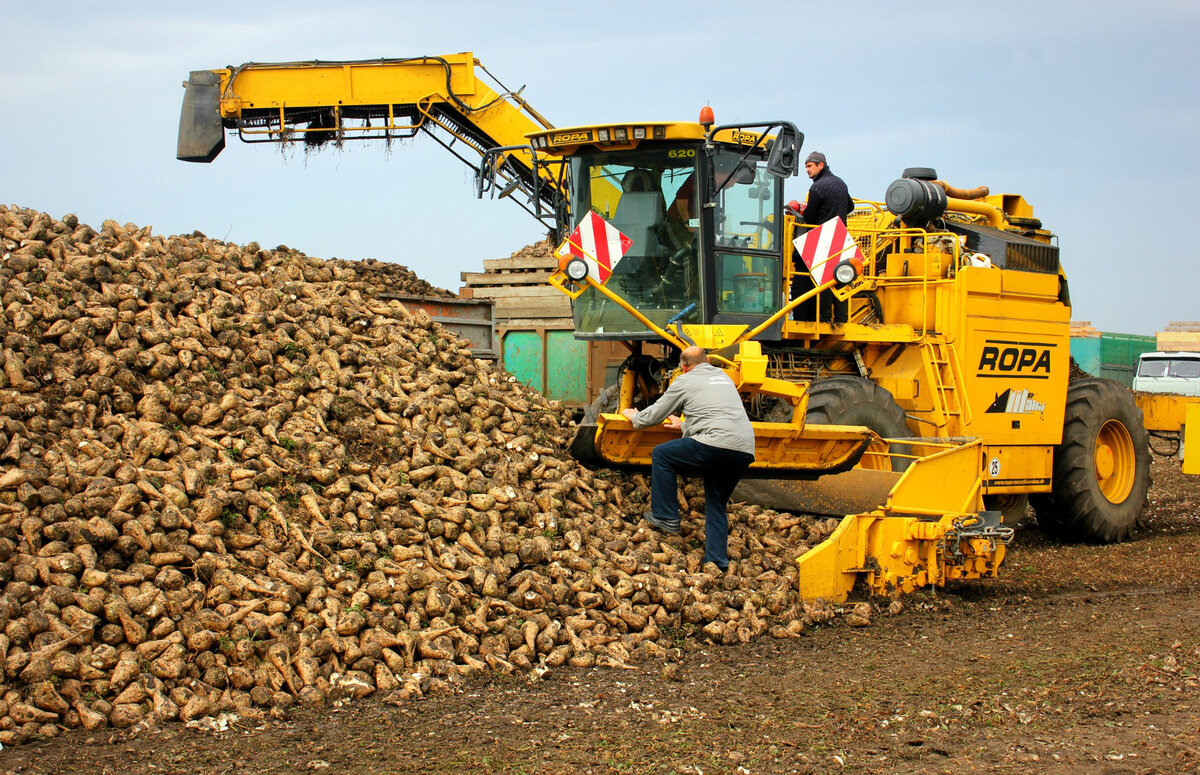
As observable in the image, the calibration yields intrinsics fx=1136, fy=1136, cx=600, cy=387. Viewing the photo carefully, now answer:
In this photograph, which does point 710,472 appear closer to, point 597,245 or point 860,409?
point 860,409

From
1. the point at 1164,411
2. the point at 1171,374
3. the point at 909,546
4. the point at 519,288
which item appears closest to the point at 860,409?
the point at 909,546

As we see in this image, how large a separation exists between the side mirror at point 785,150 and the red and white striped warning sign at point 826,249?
38.7 inches

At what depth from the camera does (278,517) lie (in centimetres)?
624

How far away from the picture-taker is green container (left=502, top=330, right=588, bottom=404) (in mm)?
10805

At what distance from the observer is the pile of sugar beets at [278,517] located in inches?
208

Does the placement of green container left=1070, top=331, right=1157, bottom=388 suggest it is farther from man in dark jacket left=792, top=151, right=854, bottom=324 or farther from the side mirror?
the side mirror

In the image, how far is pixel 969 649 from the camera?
20.7 feet

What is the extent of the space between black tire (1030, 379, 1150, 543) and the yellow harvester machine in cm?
2

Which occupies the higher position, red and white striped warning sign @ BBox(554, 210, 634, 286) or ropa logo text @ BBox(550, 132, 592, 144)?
ropa logo text @ BBox(550, 132, 592, 144)

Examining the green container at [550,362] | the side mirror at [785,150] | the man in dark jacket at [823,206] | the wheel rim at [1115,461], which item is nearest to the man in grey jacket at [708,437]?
the side mirror at [785,150]

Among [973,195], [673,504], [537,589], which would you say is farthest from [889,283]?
[537,589]

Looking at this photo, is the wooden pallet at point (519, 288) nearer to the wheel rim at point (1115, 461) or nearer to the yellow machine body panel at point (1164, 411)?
the wheel rim at point (1115, 461)

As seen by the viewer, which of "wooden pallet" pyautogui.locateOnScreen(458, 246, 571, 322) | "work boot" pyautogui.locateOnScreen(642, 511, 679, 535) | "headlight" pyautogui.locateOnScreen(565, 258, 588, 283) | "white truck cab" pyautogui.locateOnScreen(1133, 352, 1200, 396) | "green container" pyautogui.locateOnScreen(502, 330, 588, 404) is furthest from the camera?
"white truck cab" pyautogui.locateOnScreen(1133, 352, 1200, 396)

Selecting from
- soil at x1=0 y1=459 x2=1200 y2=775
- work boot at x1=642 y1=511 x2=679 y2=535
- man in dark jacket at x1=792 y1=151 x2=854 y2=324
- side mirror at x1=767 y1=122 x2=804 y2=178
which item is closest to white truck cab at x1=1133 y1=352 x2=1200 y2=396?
man in dark jacket at x1=792 y1=151 x2=854 y2=324
